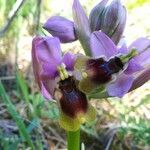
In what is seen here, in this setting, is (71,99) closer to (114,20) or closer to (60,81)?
(60,81)

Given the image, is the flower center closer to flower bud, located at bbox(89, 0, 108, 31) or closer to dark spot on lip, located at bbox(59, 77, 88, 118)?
dark spot on lip, located at bbox(59, 77, 88, 118)

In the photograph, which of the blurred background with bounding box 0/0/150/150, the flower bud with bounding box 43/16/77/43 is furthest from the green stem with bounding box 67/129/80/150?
the blurred background with bounding box 0/0/150/150

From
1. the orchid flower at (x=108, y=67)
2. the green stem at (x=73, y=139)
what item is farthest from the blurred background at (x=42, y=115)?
the orchid flower at (x=108, y=67)

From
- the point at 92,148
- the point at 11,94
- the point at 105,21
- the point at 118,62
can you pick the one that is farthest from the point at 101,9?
the point at 11,94

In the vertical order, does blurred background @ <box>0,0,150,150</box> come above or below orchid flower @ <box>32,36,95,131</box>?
below

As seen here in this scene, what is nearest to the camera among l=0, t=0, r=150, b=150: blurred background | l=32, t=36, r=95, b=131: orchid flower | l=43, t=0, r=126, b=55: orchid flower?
l=32, t=36, r=95, b=131: orchid flower

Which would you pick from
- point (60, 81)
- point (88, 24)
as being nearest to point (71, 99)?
point (60, 81)

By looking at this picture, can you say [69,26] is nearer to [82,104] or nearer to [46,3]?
[82,104]
